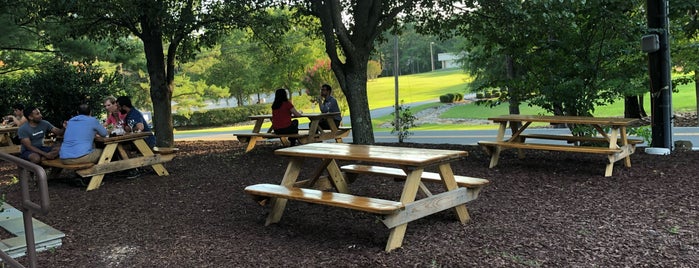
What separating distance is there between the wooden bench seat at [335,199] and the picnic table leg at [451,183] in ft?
2.02

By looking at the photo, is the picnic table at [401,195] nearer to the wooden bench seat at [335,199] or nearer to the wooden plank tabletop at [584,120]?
the wooden bench seat at [335,199]

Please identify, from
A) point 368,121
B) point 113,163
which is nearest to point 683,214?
point 368,121

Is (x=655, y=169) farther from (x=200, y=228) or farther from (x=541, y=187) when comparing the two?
(x=200, y=228)

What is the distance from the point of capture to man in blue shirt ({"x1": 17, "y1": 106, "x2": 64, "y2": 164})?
7848mm

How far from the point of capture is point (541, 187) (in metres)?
6.29

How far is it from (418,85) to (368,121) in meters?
70.6

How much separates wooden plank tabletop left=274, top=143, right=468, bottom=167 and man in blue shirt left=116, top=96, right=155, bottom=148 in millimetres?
4086

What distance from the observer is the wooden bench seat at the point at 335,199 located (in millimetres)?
4094

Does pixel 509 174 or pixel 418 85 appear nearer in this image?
pixel 509 174

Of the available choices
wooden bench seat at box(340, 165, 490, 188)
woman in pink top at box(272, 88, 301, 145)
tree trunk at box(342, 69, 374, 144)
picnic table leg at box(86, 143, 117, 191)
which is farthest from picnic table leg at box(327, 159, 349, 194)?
woman in pink top at box(272, 88, 301, 145)

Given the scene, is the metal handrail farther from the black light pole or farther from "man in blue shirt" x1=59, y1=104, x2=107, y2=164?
the black light pole

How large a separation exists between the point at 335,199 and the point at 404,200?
1.81 ft

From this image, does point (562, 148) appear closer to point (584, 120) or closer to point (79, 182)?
point (584, 120)

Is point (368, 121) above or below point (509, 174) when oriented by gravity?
above
